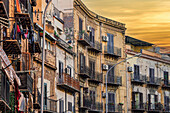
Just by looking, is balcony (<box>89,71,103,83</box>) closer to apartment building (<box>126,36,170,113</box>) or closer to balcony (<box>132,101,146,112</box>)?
apartment building (<box>126,36,170,113</box>)

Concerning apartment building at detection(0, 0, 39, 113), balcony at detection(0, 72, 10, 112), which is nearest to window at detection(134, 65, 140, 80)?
apartment building at detection(0, 0, 39, 113)

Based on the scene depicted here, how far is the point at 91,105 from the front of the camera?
58.3 metres

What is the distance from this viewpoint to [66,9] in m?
53.2

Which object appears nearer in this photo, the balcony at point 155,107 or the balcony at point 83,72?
the balcony at point 83,72

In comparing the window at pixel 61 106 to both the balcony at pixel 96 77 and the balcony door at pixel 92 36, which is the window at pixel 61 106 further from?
the balcony door at pixel 92 36

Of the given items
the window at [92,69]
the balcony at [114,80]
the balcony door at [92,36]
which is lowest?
the balcony at [114,80]

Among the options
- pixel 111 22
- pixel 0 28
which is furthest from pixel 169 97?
pixel 0 28

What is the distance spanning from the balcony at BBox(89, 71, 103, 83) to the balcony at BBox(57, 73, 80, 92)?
9.14 m

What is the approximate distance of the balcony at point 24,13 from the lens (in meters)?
31.3

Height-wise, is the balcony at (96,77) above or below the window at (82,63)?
below

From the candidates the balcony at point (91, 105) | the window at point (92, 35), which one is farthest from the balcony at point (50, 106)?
the window at point (92, 35)

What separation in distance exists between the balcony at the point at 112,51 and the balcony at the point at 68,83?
1602 cm

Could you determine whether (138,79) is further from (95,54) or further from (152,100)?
(95,54)

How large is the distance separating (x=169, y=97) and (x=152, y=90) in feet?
19.5
